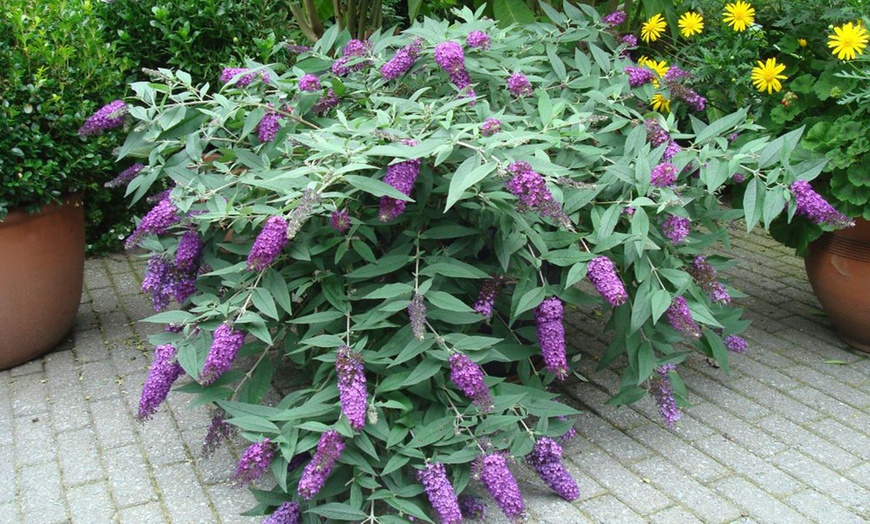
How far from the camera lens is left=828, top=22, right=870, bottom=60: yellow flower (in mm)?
3695

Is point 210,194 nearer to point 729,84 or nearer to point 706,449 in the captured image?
point 706,449

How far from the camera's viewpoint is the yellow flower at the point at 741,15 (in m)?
4.16

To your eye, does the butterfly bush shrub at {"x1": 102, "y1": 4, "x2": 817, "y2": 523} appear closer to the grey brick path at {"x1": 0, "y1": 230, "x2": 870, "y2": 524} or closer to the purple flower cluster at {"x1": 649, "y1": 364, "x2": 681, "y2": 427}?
the purple flower cluster at {"x1": 649, "y1": 364, "x2": 681, "y2": 427}

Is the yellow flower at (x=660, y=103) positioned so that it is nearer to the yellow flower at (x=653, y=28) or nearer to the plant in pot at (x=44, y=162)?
the yellow flower at (x=653, y=28)

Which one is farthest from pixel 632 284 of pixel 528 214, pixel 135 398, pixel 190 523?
pixel 135 398

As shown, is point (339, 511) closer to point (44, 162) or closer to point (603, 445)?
point (603, 445)

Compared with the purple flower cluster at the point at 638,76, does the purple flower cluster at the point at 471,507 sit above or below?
below

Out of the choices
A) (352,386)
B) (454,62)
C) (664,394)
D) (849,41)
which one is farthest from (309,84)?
(849,41)

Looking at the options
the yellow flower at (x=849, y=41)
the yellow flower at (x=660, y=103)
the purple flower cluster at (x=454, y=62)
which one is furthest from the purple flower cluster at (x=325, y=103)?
the yellow flower at (x=849, y=41)

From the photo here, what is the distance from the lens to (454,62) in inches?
127

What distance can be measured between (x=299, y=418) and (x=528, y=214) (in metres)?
1.04

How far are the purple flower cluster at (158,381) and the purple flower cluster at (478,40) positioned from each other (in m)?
1.59

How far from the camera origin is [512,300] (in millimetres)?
3051

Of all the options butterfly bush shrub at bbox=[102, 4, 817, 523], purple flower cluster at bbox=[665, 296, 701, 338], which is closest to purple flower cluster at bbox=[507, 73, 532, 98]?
butterfly bush shrub at bbox=[102, 4, 817, 523]
